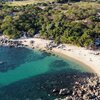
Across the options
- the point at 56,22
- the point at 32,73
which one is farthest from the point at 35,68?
the point at 56,22

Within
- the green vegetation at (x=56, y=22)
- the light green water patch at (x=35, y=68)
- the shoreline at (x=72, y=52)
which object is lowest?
the light green water patch at (x=35, y=68)

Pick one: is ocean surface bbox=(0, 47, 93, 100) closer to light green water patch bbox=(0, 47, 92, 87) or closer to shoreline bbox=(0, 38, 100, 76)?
light green water patch bbox=(0, 47, 92, 87)

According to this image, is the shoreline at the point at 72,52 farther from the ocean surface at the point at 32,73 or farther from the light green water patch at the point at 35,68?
the light green water patch at the point at 35,68

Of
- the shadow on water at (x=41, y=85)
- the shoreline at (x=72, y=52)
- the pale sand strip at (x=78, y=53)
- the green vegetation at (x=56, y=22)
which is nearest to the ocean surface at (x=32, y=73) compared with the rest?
the shadow on water at (x=41, y=85)

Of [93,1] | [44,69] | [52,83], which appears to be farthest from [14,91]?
[93,1]

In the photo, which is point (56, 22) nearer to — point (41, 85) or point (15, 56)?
point (15, 56)
